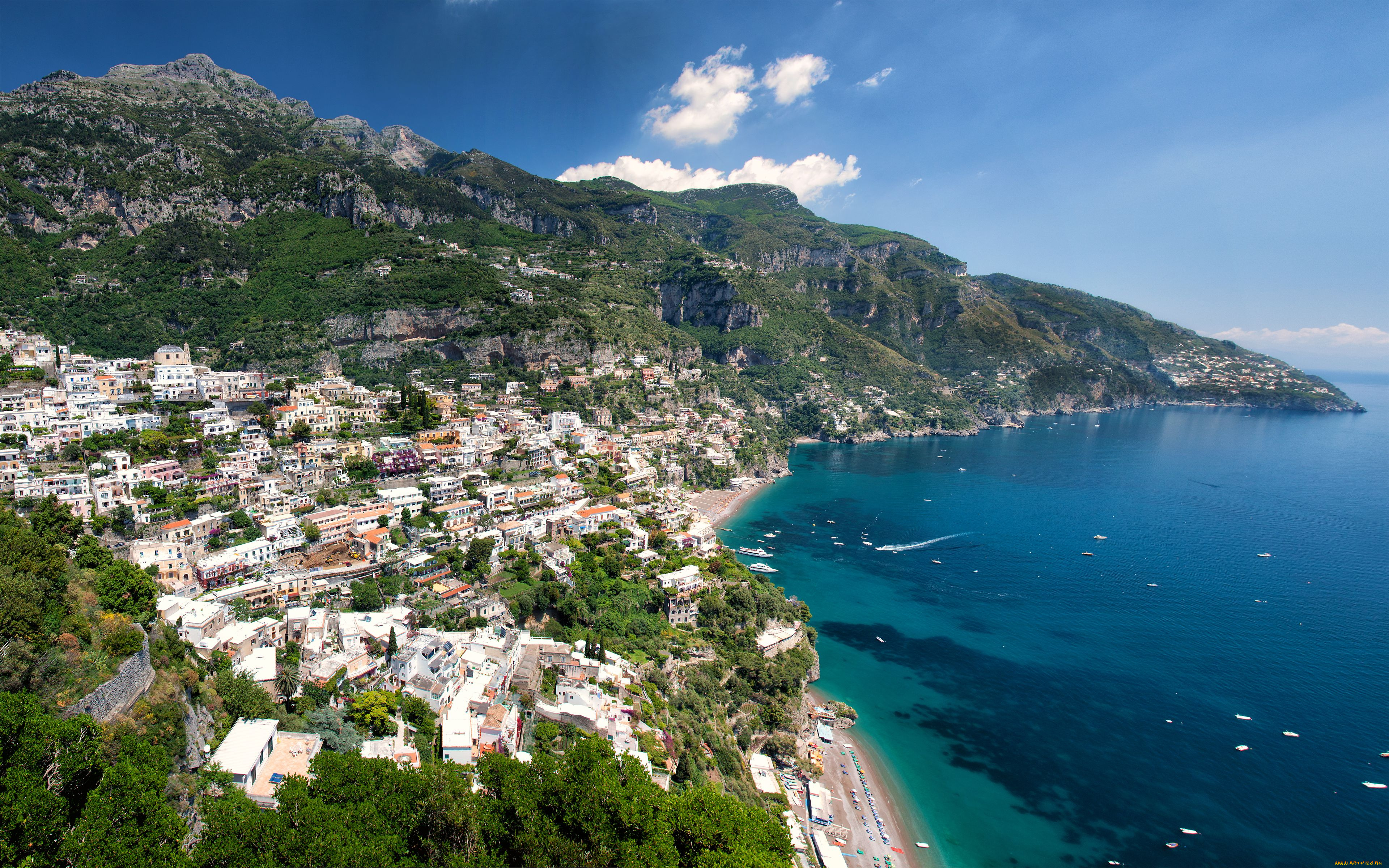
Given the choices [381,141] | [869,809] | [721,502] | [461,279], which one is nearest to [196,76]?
[381,141]

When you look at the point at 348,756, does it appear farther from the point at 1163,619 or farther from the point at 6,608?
the point at 1163,619

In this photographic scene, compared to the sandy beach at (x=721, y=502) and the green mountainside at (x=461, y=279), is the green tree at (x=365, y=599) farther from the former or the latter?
the green mountainside at (x=461, y=279)

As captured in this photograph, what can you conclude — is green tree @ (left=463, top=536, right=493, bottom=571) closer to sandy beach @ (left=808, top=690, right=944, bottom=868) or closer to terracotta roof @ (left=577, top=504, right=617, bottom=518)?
terracotta roof @ (left=577, top=504, right=617, bottom=518)

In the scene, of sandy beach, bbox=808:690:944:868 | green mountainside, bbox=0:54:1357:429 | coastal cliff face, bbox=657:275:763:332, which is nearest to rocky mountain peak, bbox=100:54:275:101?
green mountainside, bbox=0:54:1357:429

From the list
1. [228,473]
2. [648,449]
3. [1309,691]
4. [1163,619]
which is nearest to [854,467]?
[648,449]

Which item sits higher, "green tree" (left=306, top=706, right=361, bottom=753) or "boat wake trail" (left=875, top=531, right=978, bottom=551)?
"green tree" (left=306, top=706, right=361, bottom=753)

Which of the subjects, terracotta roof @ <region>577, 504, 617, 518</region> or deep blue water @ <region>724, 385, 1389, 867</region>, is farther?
terracotta roof @ <region>577, 504, 617, 518</region>

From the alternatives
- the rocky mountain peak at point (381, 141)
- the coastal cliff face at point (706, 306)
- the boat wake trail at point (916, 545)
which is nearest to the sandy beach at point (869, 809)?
the boat wake trail at point (916, 545)
